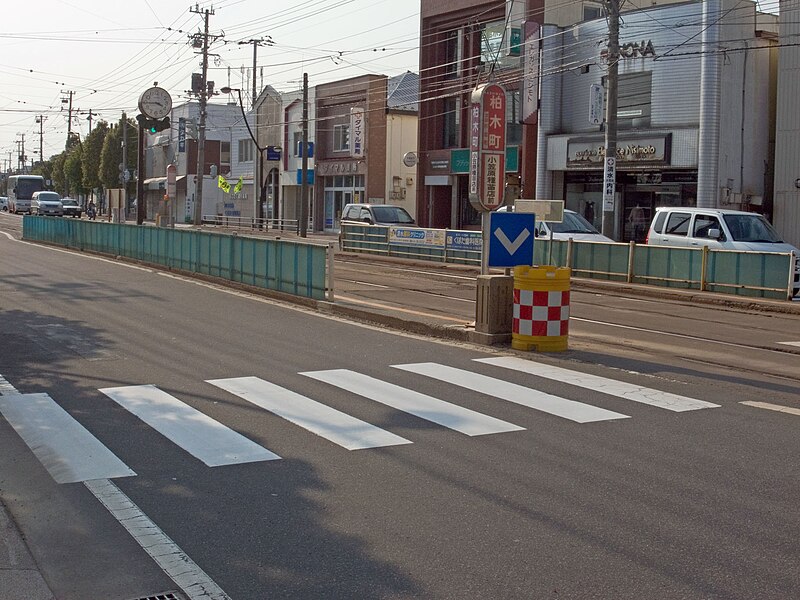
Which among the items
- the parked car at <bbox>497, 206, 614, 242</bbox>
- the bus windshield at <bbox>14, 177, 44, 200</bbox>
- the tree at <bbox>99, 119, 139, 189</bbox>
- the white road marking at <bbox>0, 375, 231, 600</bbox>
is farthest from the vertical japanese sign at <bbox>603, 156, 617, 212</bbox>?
the bus windshield at <bbox>14, 177, 44, 200</bbox>

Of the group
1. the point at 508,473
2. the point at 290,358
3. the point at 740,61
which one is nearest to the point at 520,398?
the point at 508,473

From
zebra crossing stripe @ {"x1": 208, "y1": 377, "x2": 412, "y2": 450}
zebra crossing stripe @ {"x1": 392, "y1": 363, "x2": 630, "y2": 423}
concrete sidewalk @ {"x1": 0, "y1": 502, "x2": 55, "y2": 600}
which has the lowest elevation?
concrete sidewalk @ {"x1": 0, "y1": 502, "x2": 55, "y2": 600}

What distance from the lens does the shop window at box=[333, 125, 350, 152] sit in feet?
182

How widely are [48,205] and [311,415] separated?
241 ft

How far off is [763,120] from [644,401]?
26719mm

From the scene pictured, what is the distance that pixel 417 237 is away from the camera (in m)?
32.6

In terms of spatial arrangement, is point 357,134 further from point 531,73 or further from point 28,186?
point 28,186

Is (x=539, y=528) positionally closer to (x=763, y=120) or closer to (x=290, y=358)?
(x=290, y=358)

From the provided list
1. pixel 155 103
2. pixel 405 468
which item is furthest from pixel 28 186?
pixel 405 468

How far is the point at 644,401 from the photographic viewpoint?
9.66 metres

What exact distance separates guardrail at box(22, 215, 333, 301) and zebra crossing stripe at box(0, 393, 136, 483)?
852 centimetres

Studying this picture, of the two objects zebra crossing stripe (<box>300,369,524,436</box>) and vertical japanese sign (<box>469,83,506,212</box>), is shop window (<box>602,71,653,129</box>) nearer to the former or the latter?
vertical japanese sign (<box>469,83,506,212</box>)

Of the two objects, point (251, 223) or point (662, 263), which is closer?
point (662, 263)

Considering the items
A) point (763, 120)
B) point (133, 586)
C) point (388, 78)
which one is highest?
point (388, 78)
